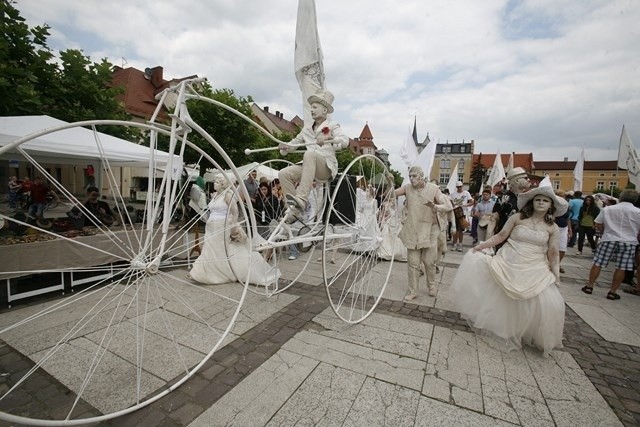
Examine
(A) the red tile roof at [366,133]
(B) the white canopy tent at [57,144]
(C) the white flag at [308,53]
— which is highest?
(A) the red tile roof at [366,133]

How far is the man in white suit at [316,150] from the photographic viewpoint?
327cm

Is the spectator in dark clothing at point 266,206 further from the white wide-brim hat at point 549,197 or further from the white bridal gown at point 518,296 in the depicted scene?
the white wide-brim hat at point 549,197

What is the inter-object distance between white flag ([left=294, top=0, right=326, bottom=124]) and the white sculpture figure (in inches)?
74.6

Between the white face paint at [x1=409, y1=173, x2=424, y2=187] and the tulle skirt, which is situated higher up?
the white face paint at [x1=409, y1=173, x2=424, y2=187]

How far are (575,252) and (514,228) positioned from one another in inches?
352

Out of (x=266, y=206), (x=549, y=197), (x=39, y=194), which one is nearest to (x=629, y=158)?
(x=549, y=197)

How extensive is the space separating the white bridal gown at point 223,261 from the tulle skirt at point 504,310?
9.74 ft

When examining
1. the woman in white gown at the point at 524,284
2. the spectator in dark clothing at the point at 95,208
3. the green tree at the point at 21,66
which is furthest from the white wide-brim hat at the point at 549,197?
the green tree at the point at 21,66

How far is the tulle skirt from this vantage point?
3.06 metres

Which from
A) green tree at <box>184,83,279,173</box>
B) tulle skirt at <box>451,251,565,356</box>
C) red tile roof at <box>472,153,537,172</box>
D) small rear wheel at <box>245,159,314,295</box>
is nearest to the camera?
tulle skirt at <box>451,251,565,356</box>

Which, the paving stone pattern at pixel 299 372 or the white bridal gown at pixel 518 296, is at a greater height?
the white bridal gown at pixel 518 296

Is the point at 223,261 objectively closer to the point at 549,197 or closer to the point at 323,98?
the point at 323,98

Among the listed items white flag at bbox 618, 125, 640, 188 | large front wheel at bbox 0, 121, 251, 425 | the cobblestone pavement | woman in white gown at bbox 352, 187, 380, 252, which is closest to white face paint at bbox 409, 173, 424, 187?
woman in white gown at bbox 352, 187, 380, 252

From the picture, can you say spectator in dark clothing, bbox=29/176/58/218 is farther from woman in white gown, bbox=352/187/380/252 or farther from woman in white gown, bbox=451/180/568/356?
woman in white gown, bbox=451/180/568/356
